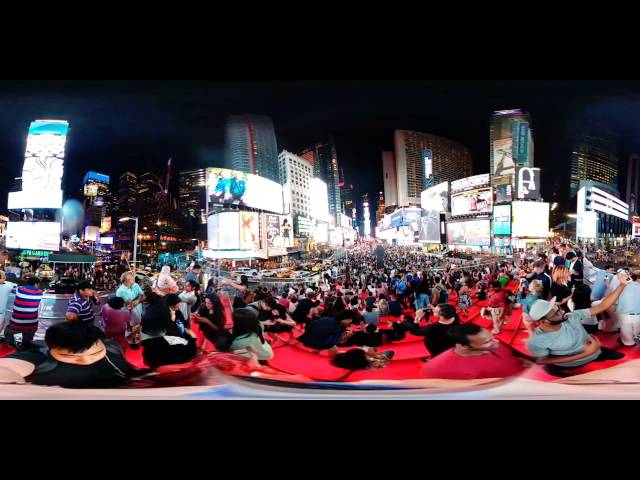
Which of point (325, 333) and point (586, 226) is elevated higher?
point (586, 226)

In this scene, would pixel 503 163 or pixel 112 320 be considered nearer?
pixel 112 320

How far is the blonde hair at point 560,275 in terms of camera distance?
3.01 meters

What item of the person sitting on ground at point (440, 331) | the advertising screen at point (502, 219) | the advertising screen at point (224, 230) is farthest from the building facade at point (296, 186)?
the advertising screen at point (502, 219)

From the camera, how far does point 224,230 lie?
10.2 feet

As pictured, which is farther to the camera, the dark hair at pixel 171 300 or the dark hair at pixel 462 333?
the dark hair at pixel 171 300

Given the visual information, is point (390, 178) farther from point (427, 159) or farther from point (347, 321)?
point (347, 321)

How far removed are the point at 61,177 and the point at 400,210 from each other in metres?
3.60

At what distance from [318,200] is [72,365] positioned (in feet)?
9.01

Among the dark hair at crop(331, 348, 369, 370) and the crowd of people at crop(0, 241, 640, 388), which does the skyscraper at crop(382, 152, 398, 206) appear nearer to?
the crowd of people at crop(0, 241, 640, 388)

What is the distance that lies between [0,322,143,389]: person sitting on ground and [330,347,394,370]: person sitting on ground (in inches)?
72.4

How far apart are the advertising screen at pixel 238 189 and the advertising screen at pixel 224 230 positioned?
12cm

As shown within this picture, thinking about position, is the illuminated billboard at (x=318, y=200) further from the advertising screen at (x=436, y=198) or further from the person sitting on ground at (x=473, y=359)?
the person sitting on ground at (x=473, y=359)

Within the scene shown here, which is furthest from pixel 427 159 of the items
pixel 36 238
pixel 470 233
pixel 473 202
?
pixel 36 238
